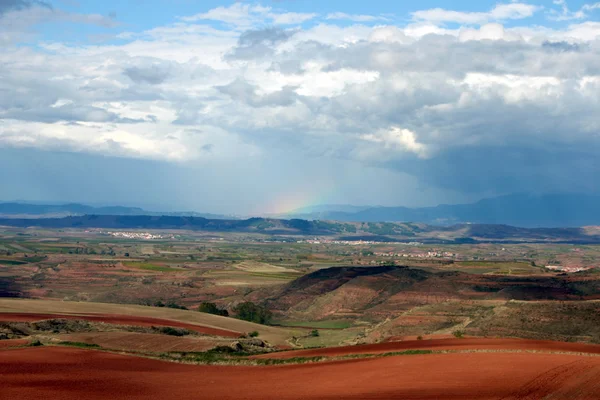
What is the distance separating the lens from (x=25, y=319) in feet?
252

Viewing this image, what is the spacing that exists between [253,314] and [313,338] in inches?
1070

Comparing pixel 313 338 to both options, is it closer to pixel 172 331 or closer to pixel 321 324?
pixel 172 331

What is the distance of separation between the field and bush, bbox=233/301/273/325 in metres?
0.53

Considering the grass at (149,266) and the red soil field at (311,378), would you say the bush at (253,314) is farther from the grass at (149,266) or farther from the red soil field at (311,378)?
the grass at (149,266)

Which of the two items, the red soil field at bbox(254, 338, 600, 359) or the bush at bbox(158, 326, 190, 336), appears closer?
the red soil field at bbox(254, 338, 600, 359)

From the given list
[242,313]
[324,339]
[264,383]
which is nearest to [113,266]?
[242,313]

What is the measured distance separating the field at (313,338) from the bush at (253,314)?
0.53m

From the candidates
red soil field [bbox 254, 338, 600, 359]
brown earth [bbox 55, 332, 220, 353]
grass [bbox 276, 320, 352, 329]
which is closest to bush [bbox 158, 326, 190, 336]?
brown earth [bbox 55, 332, 220, 353]

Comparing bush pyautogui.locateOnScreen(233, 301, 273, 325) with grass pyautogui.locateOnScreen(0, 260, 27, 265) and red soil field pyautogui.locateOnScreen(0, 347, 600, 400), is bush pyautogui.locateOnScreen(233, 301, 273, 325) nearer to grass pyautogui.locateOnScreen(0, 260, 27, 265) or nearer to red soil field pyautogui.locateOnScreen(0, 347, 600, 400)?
red soil field pyautogui.locateOnScreen(0, 347, 600, 400)

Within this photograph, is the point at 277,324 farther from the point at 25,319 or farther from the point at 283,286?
the point at 25,319

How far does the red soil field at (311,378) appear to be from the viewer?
3256 centimetres

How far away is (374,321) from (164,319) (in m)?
31.4

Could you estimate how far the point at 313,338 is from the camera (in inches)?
3290

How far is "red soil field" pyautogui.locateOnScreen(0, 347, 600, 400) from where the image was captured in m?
32.6
